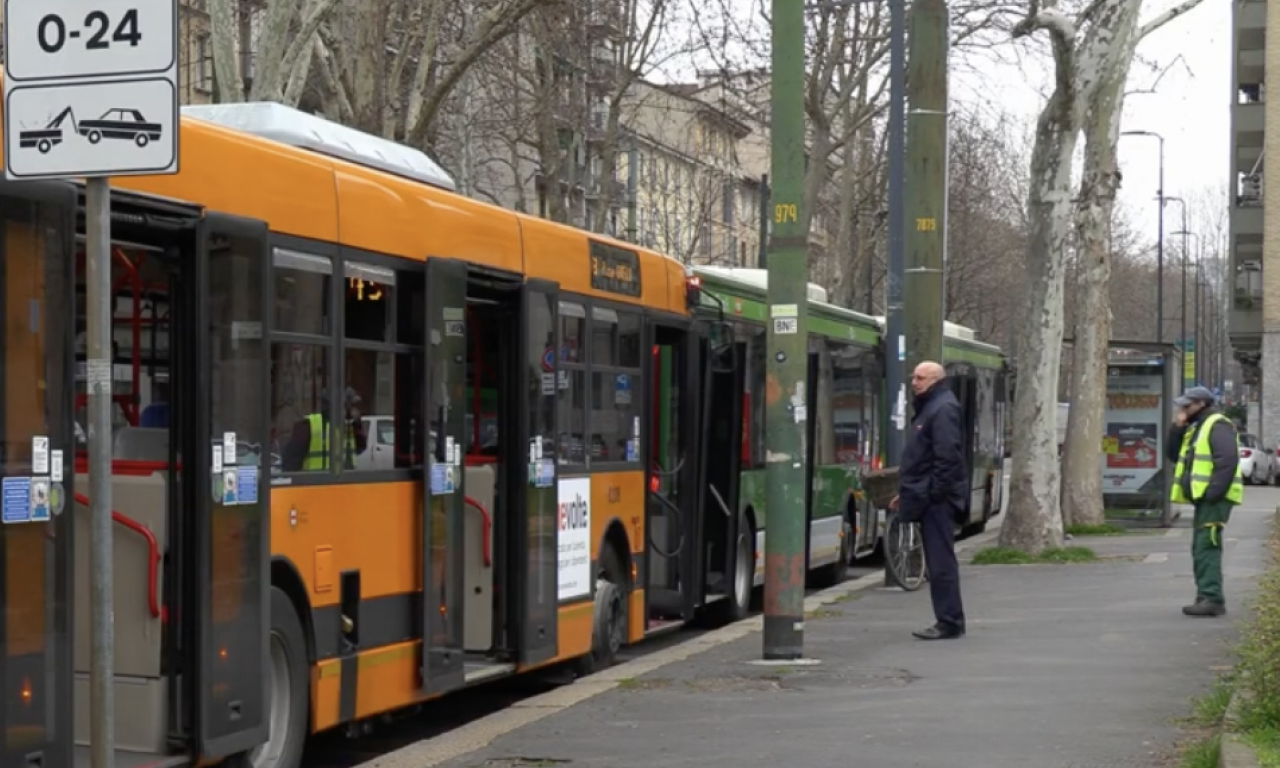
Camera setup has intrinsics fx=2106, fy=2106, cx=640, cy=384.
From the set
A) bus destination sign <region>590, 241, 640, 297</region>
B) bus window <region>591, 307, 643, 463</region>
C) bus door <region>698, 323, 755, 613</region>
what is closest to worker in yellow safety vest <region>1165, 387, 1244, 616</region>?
bus door <region>698, 323, 755, 613</region>

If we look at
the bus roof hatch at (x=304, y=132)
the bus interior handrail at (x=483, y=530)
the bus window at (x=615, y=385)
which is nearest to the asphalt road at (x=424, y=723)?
the bus interior handrail at (x=483, y=530)

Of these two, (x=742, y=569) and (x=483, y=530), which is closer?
(x=483, y=530)

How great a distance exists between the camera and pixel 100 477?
598 centimetres

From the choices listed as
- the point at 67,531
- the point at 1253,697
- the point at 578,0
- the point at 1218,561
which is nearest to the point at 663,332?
the point at 1218,561

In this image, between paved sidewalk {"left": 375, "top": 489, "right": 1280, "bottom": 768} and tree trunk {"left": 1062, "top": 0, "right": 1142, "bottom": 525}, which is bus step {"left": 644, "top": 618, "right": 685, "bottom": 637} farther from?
tree trunk {"left": 1062, "top": 0, "right": 1142, "bottom": 525}

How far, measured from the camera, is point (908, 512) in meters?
14.5

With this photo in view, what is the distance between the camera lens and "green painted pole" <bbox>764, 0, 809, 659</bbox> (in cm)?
1267

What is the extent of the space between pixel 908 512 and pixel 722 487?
2.70 m

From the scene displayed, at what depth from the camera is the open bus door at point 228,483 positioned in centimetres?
827

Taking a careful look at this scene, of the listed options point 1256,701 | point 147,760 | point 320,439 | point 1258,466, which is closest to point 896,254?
point 320,439

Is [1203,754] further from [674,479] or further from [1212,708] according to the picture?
[674,479]

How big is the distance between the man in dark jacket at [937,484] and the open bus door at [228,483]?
21.5 ft

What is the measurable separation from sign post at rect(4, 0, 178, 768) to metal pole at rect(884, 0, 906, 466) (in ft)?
51.8

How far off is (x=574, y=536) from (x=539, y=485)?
0.83m
